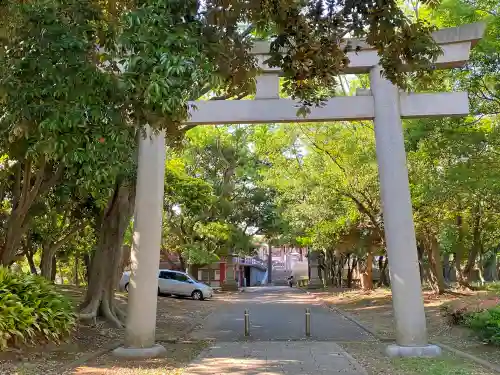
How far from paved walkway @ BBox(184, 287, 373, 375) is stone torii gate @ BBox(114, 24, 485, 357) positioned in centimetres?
128

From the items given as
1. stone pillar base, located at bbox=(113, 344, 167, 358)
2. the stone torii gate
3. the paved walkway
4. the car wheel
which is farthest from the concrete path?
the car wheel

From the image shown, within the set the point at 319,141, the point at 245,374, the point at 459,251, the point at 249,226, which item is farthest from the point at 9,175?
the point at 249,226

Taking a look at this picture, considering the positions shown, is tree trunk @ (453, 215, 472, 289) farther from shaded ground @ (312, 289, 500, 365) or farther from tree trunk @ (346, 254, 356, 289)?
tree trunk @ (346, 254, 356, 289)

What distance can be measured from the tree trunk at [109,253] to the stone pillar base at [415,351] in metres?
7.10

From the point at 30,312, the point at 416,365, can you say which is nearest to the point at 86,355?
the point at 30,312

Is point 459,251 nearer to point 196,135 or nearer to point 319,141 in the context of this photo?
point 319,141

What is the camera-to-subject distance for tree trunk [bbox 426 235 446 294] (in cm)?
2027

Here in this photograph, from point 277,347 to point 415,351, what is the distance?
2.71 metres

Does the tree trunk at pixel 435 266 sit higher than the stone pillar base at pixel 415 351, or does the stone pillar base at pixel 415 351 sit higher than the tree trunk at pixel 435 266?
the tree trunk at pixel 435 266

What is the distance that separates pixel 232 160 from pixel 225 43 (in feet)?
84.1

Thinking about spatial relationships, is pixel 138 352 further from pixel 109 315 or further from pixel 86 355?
pixel 109 315

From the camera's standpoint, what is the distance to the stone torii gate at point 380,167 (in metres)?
9.23

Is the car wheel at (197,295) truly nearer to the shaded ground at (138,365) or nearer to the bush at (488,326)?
the shaded ground at (138,365)

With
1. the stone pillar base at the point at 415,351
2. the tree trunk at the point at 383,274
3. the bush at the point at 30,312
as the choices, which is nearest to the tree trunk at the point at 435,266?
the tree trunk at the point at 383,274
